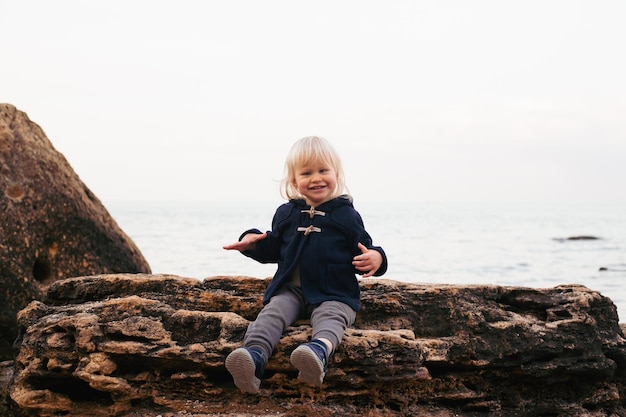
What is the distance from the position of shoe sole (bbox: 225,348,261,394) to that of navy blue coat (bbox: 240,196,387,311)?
0.63m

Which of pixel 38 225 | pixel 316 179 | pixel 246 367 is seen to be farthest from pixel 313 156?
pixel 38 225

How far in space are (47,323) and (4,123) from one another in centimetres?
277

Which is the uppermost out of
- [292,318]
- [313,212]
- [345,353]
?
[313,212]

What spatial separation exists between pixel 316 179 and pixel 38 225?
10.3 feet

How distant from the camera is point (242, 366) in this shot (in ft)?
11.8

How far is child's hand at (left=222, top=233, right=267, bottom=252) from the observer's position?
4.32 metres

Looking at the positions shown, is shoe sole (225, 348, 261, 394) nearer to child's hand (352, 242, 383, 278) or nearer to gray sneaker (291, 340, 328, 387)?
gray sneaker (291, 340, 328, 387)

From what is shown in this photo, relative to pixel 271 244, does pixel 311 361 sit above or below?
below

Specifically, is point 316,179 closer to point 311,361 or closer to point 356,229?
point 356,229

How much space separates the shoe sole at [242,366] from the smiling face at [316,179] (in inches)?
44.6

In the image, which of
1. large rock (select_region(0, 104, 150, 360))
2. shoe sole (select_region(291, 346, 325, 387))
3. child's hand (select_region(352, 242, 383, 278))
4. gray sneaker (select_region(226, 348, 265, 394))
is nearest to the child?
child's hand (select_region(352, 242, 383, 278))

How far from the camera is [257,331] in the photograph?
12.6ft

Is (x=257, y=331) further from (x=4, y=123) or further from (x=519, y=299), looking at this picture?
(x=4, y=123)

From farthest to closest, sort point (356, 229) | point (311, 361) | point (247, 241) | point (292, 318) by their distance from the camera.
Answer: point (247, 241), point (356, 229), point (292, 318), point (311, 361)
